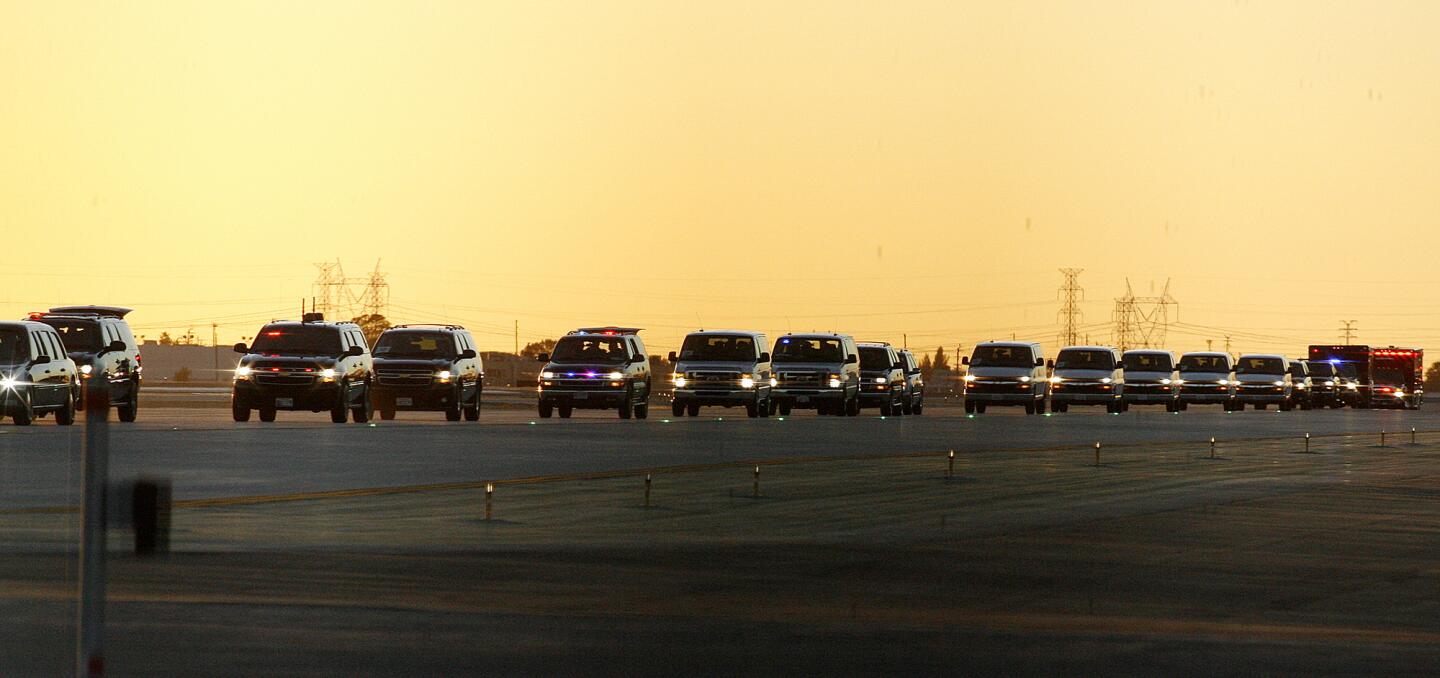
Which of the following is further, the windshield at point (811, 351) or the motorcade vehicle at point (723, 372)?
the windshield at point (811, 351)

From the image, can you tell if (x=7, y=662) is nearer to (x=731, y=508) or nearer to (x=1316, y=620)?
(x=1316, y=620)

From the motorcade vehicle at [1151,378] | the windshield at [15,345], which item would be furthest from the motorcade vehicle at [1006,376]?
the windshield at [15,345]

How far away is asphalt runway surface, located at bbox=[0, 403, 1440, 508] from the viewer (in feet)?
77.8

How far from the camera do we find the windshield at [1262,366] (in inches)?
2709

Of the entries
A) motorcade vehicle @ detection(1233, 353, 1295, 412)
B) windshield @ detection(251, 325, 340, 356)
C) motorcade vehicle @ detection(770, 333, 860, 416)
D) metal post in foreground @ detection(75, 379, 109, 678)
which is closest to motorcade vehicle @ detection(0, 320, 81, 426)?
windshield @ detection(251, 325, 340, 356)

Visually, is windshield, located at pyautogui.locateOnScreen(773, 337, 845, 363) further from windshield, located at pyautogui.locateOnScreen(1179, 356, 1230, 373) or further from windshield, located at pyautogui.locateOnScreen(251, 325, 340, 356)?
windshield, located at pyautogui.locateOnScreen(1179, 356, 1230, 373)

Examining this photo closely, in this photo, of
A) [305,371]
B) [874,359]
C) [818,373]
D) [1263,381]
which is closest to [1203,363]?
[1263,381]

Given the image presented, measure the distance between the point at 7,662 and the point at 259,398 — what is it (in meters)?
29.5

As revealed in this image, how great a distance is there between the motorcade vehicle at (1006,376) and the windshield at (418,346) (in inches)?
744

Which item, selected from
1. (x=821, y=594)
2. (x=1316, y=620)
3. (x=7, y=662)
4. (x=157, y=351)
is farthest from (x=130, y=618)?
(x=157, y=351)

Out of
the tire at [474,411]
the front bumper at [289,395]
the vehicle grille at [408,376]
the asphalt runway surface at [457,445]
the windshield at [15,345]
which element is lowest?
the asphalt runway surface at [457,445]

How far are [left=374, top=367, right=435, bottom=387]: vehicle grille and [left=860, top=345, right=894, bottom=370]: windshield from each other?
641 inches

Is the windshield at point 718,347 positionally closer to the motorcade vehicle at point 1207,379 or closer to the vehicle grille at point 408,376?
the vehicle grille at point 408,376

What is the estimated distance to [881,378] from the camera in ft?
178
